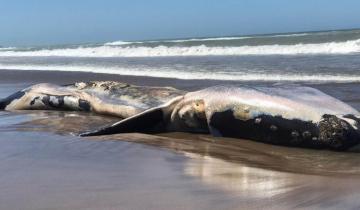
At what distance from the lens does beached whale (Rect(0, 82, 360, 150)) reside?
13.7 ft

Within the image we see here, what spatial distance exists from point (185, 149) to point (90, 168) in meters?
1.05

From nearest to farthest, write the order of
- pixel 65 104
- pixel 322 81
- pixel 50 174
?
pixel 50 174 → pixel 65 104 → pixel 322 81

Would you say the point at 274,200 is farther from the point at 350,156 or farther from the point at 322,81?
the point at 322,81

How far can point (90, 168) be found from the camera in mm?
3426

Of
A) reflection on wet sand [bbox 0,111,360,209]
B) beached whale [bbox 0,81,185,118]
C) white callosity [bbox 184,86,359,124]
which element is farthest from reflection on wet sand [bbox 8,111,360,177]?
beached whale [bbox 0,81,185,118]

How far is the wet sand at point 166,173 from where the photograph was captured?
2.64 metres

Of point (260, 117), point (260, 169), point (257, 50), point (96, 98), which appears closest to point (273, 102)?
point (260, 117)

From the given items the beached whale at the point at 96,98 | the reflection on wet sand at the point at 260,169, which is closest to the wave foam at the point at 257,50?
the beached whale at the point at 96,98

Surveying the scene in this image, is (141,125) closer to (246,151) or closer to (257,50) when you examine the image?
(246,151)

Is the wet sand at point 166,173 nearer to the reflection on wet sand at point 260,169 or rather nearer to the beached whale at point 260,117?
the reflection on wet sand at point 260,169

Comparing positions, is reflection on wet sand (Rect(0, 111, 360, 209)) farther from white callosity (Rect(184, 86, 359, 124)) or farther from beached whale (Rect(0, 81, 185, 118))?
beached whale (Rect(0, 81, 185, 118))

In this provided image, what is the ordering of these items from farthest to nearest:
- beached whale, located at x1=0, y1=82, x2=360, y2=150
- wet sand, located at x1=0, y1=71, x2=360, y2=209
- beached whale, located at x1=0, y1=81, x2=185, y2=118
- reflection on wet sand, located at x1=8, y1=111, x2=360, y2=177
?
beached whale, located at x1=0, y1=81, x2=185, y2=118, beached whale, located at x1=0, y1=82, x2=360, y2=150, reflection on wet sand, located at x1=8, y1=111, x2=360, y2=177, wet sand, located at x1=0, y1=71, x2=360, y2=209

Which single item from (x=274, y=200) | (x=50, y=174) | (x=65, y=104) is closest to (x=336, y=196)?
(x=274, y=200)

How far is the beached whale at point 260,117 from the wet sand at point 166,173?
0.35 feet
